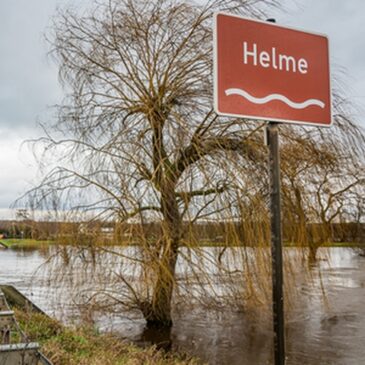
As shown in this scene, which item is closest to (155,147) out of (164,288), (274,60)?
(164,288)

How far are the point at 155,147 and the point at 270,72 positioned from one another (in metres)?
3.69

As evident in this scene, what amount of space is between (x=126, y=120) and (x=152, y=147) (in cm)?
70

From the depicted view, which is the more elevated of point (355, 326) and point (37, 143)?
point (37, 143)

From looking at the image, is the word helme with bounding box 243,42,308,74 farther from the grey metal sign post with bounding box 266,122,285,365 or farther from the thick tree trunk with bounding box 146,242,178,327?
the thick tree trunk with bounding box 146,242,178,327

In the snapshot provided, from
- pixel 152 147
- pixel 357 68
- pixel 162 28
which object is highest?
pixel 162 28

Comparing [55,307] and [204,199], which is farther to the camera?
[55,307]

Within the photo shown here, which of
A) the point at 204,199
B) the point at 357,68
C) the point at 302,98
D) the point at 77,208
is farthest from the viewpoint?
the point at 357,68

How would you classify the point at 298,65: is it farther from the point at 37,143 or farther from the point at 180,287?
the point at 37,143

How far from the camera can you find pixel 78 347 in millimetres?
3434

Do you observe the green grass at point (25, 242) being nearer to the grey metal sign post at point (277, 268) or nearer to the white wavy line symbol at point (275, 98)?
the grey metal sign post at point (277, 268)

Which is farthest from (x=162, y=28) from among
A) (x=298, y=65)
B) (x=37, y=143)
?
(x=298, y=65)

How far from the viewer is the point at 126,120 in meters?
5.56

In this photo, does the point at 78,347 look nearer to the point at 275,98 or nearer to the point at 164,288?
the point at 164,288

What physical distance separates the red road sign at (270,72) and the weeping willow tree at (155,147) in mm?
3168
